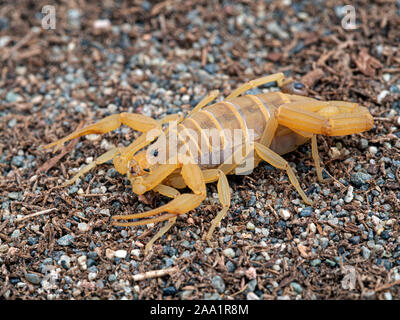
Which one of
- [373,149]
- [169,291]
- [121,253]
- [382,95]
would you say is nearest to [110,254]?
[121,253]

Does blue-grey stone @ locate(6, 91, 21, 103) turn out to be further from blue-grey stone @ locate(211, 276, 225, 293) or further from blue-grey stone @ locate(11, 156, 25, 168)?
blue-grey stone @ locate(211, 276, 225, 293)

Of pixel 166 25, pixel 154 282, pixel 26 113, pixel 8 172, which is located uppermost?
pixel 166 25

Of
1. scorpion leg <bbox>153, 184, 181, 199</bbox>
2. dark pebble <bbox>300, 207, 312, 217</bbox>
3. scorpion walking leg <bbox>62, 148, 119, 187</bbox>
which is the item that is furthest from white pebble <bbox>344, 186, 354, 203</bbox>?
scorpion walking leg <bbox>62, 148, 119, 187</bbox>

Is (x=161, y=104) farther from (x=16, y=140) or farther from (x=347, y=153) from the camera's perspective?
(x=347, y=153)

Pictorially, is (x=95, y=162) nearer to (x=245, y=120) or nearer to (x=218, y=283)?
(x=245, y=120)

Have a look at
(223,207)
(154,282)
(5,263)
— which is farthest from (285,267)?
(5,263)

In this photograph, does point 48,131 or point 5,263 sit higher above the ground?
point 48,131

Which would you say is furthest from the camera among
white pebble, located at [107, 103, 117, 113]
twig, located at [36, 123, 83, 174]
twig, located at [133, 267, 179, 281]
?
white pebble, located at [107, 103, 117, 113]

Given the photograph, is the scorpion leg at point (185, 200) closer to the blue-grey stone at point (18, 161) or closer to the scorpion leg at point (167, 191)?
the scorpion leg at point (167, 191)
